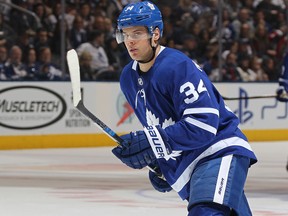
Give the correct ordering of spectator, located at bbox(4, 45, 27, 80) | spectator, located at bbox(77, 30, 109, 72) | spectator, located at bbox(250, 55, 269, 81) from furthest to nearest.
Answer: spectator, located at bbox(250, 55, 269, 81)
spectator, located at bbox(77, 30, 109, 72)
spectator, located at bbox(4, 45, 27, 80)

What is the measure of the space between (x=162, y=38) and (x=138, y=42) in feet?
32.7

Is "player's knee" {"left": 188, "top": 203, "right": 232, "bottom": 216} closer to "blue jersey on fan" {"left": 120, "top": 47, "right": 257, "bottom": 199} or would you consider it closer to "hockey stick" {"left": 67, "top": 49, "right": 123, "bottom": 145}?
"blue jersey on fan" {"left": 120, "top": 47, "right": 257, "bottom": 199}

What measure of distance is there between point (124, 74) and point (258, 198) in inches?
147

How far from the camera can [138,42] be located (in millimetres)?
3732

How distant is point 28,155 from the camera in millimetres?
11539

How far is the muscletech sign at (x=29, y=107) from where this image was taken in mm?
12156

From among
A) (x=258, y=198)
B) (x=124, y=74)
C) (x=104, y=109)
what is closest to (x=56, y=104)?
(x=104, y=109)

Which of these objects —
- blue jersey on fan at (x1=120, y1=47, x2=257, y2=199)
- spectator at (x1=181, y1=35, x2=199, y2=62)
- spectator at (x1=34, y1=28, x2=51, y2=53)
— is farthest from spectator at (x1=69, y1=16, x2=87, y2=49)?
blue jersey on fan at (x1=120, y1=47, x2=257, y2=199)

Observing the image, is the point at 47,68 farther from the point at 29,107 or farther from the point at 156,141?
the point at 156,141

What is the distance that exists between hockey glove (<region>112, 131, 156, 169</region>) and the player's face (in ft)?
1.07

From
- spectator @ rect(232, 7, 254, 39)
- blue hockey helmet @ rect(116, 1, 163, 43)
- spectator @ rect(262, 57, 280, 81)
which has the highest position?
blue hockey helmet @ rect(116, 1, 163, 43)

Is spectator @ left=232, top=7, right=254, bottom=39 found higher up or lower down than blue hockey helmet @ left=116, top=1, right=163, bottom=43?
lower down

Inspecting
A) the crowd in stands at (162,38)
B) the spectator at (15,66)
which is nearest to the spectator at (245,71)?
the crowd in stands at (162,38)

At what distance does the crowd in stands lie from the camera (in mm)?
12219
